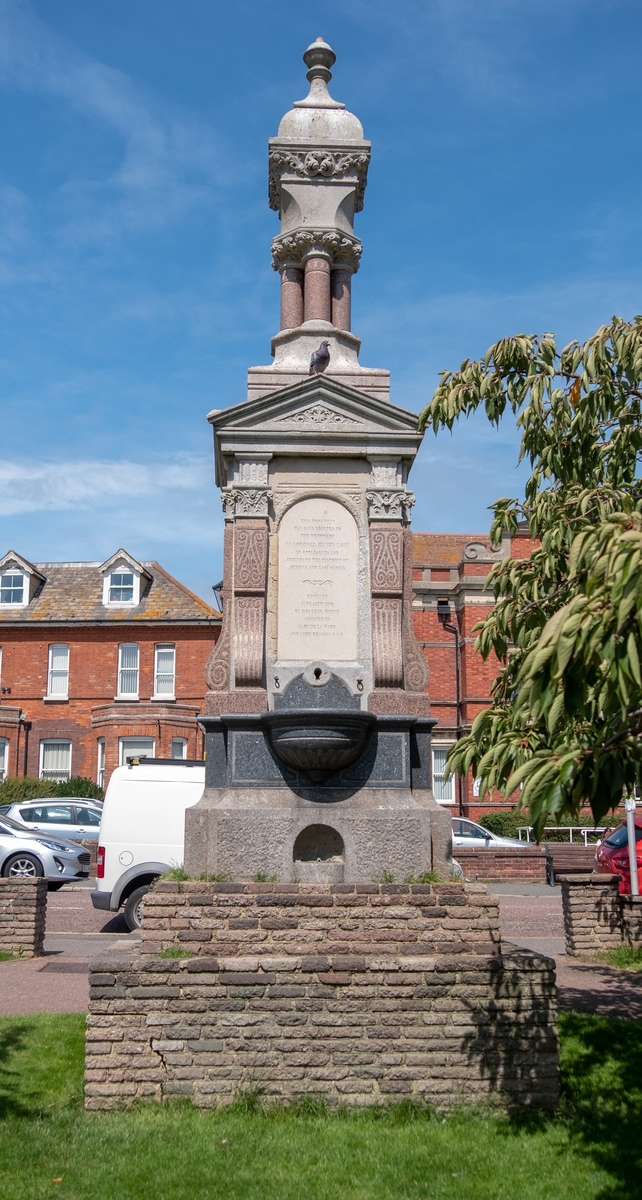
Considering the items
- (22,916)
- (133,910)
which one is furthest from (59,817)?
(22,916)

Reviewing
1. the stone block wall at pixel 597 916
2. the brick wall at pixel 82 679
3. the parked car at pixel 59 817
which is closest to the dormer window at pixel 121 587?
the brick wall at pixel 82 679

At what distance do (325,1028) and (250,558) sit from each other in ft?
12.9

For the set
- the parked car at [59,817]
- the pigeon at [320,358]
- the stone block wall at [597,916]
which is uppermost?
the pigeon at [320,358]

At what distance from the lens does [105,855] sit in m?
14.2

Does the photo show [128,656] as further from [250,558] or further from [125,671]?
[250,558]

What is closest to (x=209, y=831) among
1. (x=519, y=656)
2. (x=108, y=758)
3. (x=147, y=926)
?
(x=147, y=926)

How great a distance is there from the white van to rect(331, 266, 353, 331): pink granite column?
6.66 metres

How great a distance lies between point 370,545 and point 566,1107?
4.64 metres

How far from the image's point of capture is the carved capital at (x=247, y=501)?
9258mm

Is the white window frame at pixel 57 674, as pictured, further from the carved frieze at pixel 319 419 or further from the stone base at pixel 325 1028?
the stone base at pixel 325 1028

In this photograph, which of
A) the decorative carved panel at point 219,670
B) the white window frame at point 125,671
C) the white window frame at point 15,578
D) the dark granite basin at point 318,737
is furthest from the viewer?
the white window frame at point 15,578

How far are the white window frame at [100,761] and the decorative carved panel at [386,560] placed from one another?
28.6 m

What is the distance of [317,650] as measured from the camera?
361 inches

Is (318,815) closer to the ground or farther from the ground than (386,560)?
closer to the ground
